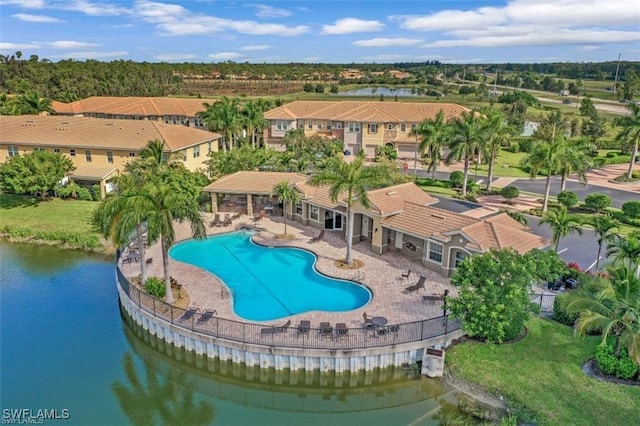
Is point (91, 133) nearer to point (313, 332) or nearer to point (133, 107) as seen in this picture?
point (133, 107)

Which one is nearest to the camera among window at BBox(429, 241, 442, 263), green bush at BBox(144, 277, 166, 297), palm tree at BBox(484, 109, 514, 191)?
green bush at BBox(144, 277, 166, 297)

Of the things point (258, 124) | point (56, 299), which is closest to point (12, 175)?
point (56, 299)

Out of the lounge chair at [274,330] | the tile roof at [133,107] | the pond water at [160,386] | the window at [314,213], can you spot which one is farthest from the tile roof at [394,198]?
the tile roof at [133,107]

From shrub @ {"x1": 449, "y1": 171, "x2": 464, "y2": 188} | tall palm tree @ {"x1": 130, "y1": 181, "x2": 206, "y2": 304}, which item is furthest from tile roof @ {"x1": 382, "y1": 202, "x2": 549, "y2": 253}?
shrub @ {"x1": 449, "y1": 171, "x2": 464, "y2": 188}

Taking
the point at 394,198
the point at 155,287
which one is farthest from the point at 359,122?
the point at 155,287

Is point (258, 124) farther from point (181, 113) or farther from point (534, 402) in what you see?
point (534, 402)

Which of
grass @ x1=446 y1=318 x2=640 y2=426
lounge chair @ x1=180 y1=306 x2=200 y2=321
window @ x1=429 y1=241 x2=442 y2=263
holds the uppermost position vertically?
window @ x1=429 y1=241 x2=442 y2=263

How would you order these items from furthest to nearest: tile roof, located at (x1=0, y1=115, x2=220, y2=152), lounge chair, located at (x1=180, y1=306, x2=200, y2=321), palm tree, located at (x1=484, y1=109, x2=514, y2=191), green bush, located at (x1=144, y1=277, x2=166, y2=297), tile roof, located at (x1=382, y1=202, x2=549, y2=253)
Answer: tile roof, located at (x1=0, y1=115, x2=220, y2=152) → palm tree, located at (x1=484, y1=109, x2=514, y2=191) → tile roof, located at (x1=382, y1=202, x2=549, y2=253) → green bush, located at (x1=144, y1=277, x2=166, y2=297) → lounge chair, located at (x1=180, y1=306, x2=200, y2=321)

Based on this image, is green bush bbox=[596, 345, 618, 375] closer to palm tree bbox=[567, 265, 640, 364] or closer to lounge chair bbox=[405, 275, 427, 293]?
palm tree bbox=[567, 265, 640, 364]

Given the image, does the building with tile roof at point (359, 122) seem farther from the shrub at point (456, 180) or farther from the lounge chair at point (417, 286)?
the lounge chair at point (417, 286)
